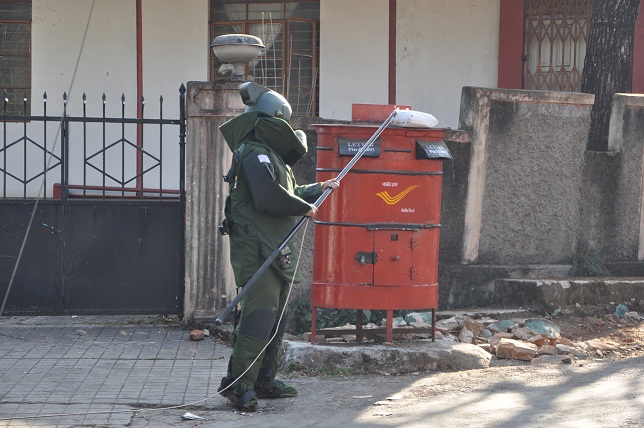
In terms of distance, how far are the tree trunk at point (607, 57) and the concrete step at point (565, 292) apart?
1.73 meters

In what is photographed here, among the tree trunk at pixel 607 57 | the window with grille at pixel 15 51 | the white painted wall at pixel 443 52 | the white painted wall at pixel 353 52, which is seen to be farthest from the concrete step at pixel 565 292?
the window with grille at pixel 15 51

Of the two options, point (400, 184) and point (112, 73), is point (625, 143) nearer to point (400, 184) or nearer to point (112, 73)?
point (400, 184)

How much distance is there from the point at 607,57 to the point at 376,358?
492 centimetres

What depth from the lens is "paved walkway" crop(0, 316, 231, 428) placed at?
5863mm

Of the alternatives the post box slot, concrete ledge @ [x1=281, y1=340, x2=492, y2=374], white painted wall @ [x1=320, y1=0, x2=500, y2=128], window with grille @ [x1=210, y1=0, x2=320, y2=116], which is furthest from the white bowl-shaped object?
window with grille @ [x1=210, y1=0, x2=320, y2=116]

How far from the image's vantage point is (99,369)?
23.1 feet

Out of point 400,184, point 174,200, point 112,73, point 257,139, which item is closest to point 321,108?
point 112,73

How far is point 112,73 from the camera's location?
13109 mm

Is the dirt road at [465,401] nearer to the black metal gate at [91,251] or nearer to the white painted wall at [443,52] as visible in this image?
the black metal gate at [91,251]

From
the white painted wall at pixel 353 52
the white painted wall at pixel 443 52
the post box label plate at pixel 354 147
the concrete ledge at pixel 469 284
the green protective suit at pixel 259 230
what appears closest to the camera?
the green protective suit at pixel 259 230

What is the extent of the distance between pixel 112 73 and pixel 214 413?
8041 mm

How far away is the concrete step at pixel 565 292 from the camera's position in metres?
8.71

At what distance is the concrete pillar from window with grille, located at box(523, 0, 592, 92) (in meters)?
5.41

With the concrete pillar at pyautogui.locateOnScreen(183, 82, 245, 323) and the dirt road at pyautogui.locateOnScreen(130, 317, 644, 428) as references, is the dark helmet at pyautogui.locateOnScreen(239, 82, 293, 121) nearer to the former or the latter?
the dirt road at pyautogui.locateOnScreen(130, 317, 644, 428)
